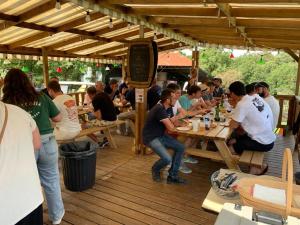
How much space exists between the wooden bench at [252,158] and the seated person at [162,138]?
0.79 metres

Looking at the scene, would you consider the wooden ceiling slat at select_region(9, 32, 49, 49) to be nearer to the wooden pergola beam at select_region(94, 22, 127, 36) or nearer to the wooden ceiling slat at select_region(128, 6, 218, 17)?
the wooden pergola beam at select_region(94, 22, 127, 36)

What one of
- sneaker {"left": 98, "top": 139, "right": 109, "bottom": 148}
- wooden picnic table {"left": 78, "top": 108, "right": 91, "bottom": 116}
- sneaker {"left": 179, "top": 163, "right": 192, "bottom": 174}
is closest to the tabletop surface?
sneaker {"left": 179, "top": 163, "right": 192, "bottom": 174}

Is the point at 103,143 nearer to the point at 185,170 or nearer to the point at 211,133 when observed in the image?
the point at 185,170

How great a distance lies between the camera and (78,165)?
3.15 m

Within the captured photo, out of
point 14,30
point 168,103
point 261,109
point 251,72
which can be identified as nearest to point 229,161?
point 261,109

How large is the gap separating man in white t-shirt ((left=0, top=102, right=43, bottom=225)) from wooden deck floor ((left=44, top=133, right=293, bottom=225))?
1203 mm

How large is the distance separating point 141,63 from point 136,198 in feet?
6.87

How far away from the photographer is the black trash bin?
3.14m

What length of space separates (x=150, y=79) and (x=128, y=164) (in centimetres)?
141

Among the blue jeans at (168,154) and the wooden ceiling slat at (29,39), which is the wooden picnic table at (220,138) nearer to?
the blue jeans at (168,154)

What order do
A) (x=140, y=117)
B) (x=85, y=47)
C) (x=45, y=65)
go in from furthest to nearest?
(x=85, y=47)
(x=45, y=65)
(x=140, y=117)

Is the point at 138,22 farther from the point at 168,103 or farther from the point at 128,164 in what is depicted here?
the point at 128,164

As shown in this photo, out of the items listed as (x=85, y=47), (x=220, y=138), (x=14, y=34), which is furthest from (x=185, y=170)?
(x=85, y=47)

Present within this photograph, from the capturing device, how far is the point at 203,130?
11.9 feet
